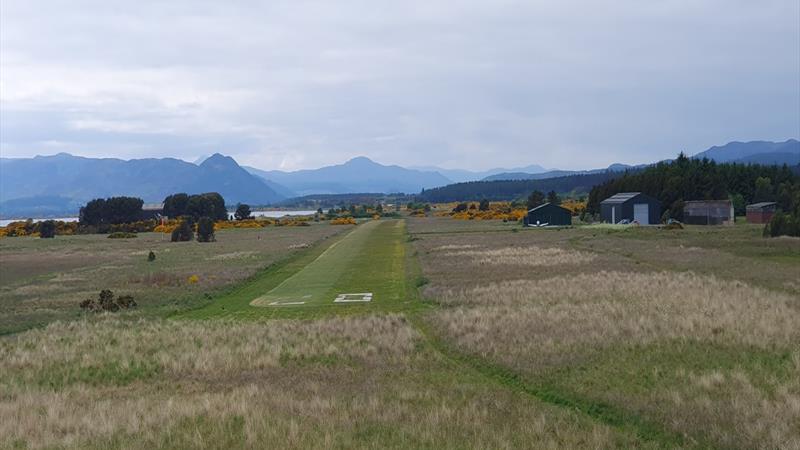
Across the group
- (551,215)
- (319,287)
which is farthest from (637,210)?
(319,287)

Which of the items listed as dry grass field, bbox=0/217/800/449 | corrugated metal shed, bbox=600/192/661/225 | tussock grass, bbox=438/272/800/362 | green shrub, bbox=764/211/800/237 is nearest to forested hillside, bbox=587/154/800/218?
corrugated metal shed, bbox=600/192/661/225

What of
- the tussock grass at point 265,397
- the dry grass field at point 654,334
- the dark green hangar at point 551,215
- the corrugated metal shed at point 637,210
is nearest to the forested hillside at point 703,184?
the corrugated metal shed at point 637,210

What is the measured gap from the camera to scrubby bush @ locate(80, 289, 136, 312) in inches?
1243

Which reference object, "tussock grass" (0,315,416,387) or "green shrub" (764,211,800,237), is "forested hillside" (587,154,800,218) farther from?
"tussock grass" (0,315,416,387)

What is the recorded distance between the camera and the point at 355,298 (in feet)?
109

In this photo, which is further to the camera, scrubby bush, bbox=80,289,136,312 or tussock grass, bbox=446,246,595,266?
tussock grass, bbox=446,246,595,266

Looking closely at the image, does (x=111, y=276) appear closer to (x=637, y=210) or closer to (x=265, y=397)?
(x=265, y=397)

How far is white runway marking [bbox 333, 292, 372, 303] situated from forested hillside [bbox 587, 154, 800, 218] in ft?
245

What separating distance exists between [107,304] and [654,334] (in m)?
21.7

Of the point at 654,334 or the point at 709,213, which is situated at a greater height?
the point at 709,213

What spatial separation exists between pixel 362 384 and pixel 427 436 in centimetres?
432

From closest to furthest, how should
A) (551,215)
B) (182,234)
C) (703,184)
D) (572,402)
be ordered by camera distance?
(572,402) → (182,234) → (551,215) → (703,184)

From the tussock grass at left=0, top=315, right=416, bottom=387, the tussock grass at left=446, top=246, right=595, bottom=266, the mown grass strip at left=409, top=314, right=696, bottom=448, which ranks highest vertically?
the mown grass strip at left=409, top=314, right=696, bottom=448

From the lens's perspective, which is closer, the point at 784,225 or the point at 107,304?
the point at 107,304
